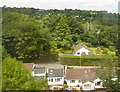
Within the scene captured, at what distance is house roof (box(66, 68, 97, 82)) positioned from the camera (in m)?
4.04

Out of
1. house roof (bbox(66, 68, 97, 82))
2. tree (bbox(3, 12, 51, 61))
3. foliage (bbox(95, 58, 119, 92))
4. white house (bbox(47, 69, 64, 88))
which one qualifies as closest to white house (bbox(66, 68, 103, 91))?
house roof (bbox(66, 68, 97, 82))

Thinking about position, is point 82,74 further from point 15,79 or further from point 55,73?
point 15,79

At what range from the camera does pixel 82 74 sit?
4.28 meters

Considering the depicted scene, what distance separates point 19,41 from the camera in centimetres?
548

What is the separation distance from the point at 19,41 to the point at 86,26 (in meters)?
6.18

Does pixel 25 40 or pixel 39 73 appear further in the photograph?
pixel 25 40

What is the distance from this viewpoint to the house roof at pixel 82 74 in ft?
13.3

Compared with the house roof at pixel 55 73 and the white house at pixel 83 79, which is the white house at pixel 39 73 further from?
the white house at pixel 83 79

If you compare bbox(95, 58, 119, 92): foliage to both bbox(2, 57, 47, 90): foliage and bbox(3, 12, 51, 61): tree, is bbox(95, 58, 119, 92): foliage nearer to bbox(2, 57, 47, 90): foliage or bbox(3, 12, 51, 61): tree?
bbox(2, 57, 47, 90): foliage

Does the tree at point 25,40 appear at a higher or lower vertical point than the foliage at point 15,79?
higher

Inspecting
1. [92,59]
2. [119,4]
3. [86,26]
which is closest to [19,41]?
[92,59]

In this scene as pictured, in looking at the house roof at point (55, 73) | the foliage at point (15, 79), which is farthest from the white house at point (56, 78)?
the foliage at point (15, 79)

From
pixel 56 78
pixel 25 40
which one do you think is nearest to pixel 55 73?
pixel 56 78

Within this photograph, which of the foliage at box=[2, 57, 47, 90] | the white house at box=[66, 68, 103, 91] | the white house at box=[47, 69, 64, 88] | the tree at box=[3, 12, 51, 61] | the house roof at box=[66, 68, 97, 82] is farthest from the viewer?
the tree at box=[3, 12, 51, 61]
